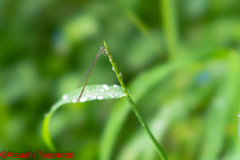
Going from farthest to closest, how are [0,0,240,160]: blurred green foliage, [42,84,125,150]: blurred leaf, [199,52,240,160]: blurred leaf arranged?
[0,0,240,160]: blurred green foliage, [199,52,240,160]: blurred leaf, [42,84,125,150]: blurred leaf

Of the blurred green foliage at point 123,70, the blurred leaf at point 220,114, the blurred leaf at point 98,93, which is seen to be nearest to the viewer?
the blurred leaf at point 98,93

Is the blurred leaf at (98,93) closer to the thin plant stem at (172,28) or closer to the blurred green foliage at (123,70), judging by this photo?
the blurred green foliage at (123,70)

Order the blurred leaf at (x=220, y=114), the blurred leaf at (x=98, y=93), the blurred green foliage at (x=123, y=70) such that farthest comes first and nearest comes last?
the blurred green foliage at (x=123, y=70)
the blurred leaf at (x=220, y=114)
the blurred leaf at (x=98, y=93)

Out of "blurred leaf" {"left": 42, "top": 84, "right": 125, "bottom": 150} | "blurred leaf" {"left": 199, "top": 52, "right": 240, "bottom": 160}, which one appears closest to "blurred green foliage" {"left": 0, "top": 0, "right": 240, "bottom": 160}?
"blurred leaf" {"left": 199, "top": 52, "right": 240, "bottom": 160}

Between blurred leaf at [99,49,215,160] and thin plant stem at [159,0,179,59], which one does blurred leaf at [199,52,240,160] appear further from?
thin plant stem at [159,0,179,59]

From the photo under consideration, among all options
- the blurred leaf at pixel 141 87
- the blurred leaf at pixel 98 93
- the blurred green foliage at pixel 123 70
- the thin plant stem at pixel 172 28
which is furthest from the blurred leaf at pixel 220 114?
the blurred leaf at pixel 98 93

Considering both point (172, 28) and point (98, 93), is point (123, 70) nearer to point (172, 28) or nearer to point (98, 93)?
point (172, 28)

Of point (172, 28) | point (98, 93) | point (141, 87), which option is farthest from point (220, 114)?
point (98, 93)

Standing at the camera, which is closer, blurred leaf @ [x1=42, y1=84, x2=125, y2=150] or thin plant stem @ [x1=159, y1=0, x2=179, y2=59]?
blurred leaf @ [x1=42, y1=84, x2=125, y2=150]

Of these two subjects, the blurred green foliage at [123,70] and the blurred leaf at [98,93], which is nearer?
the blurred leaf at [98,93]
